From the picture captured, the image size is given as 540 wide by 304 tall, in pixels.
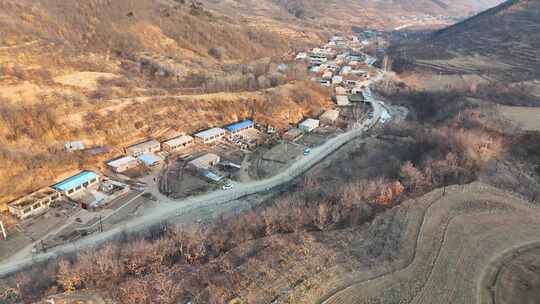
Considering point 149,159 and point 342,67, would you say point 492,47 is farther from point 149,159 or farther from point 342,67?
point 149,159

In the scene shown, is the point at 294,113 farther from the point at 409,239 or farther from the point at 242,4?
the point at 242,4

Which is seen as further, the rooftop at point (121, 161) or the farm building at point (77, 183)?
the rooftop at point (121, 161)

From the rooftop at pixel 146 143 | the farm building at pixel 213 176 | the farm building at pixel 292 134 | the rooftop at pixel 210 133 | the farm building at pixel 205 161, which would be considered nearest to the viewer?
the farm building at pixel 213 176

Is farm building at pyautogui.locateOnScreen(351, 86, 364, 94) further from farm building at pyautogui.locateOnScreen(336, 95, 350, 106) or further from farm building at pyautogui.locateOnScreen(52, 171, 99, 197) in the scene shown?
farm building at pyautogui.locateOnScreen(52, 171, 99, 197)

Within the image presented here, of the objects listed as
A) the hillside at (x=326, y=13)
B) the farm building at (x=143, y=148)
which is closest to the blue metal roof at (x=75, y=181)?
the farm building at (x=143, y=148)

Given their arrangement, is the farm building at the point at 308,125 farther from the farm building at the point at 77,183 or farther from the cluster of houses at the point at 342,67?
the farm building at the point at 77,183

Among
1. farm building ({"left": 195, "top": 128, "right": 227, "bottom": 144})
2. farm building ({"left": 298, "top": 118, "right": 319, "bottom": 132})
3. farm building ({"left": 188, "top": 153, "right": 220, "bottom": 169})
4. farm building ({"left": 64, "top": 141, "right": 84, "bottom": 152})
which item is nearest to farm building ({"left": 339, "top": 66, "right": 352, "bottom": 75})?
farm building ({"left": 298, "top": 118, "right": 319, "bottom": 132})

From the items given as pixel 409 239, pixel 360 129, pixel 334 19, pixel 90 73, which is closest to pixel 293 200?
pixel 409 239
